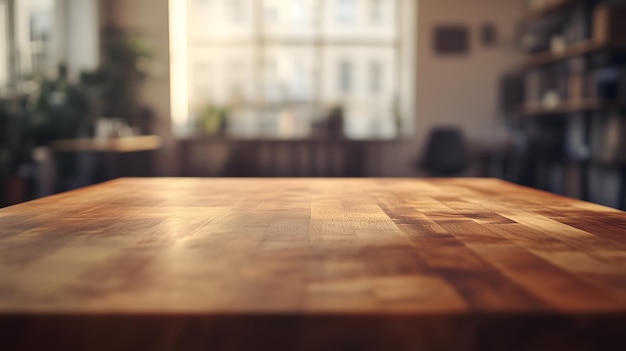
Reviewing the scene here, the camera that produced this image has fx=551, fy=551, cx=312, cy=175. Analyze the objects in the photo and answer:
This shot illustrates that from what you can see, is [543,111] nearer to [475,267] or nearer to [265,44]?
[265,44]

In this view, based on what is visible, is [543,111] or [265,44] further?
[265,44]

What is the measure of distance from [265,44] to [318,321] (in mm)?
7243

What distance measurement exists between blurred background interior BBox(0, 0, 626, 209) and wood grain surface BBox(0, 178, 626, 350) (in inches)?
189

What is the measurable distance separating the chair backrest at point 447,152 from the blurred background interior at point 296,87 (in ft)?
0.05

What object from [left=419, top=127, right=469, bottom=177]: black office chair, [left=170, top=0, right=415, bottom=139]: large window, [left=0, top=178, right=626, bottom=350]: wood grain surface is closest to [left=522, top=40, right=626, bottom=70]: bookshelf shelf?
[left=419, top=127, right=469, bottom=177]: black office chair

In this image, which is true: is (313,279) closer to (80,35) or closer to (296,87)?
(80,35)

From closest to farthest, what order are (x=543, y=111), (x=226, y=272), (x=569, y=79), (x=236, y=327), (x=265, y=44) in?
(x=236, y=327) < (x=226, y=272) < (x=569, y=79) < (x=543, y=111) < (x=265, y=44)

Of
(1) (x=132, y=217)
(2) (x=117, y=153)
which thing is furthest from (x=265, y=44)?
(1) (x=132, y=217)

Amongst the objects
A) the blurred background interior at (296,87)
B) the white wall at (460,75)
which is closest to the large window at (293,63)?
the blurred background interior at (296,87)

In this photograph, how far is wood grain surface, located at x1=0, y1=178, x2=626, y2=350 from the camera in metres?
0.45

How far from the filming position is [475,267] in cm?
60

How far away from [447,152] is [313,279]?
6.02m

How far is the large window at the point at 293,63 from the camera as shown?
7.41m

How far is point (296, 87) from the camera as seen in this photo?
7.51 metres
